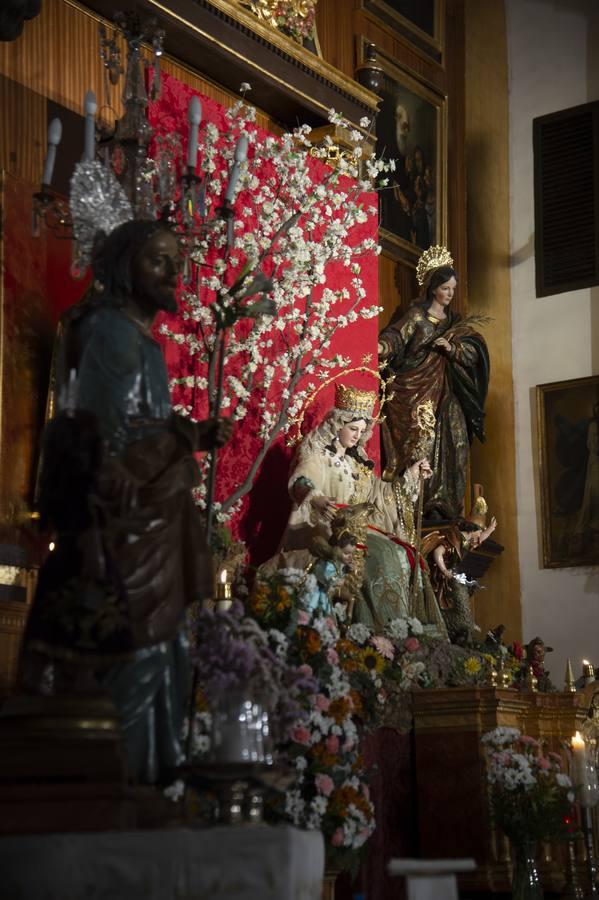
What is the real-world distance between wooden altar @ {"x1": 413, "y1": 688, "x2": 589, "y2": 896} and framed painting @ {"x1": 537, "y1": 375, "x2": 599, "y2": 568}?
5054mm

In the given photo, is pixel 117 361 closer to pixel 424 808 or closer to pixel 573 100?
pixel 424 808

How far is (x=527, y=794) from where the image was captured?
311 inches

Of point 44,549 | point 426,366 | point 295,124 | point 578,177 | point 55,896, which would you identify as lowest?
point 55,896

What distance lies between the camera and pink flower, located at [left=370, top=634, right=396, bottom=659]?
328 inches

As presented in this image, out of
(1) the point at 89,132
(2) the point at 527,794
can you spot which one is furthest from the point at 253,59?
(2) the point at 527,794

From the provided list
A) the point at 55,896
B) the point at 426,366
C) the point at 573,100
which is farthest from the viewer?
the point at 573,100

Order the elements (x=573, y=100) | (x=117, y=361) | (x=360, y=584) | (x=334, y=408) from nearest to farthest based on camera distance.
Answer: (x=117, y=361)
(x=360, y=584)
(x=334, y=408)
(x=573, y=100)

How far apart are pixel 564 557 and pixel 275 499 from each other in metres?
4.70

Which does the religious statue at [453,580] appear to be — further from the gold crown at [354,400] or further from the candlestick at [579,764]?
the candlestick at [579,764]

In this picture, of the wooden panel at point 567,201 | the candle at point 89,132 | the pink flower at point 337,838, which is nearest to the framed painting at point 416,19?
the wooden panel at point 567,201

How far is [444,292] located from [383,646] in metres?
5.01

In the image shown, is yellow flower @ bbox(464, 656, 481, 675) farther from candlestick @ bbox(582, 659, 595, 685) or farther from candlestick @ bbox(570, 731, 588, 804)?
candlestick @ bbox(582, 659, 595, 685)

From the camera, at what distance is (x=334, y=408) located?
977cm

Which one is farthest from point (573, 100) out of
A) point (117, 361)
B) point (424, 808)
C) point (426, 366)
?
point (117, 361)
